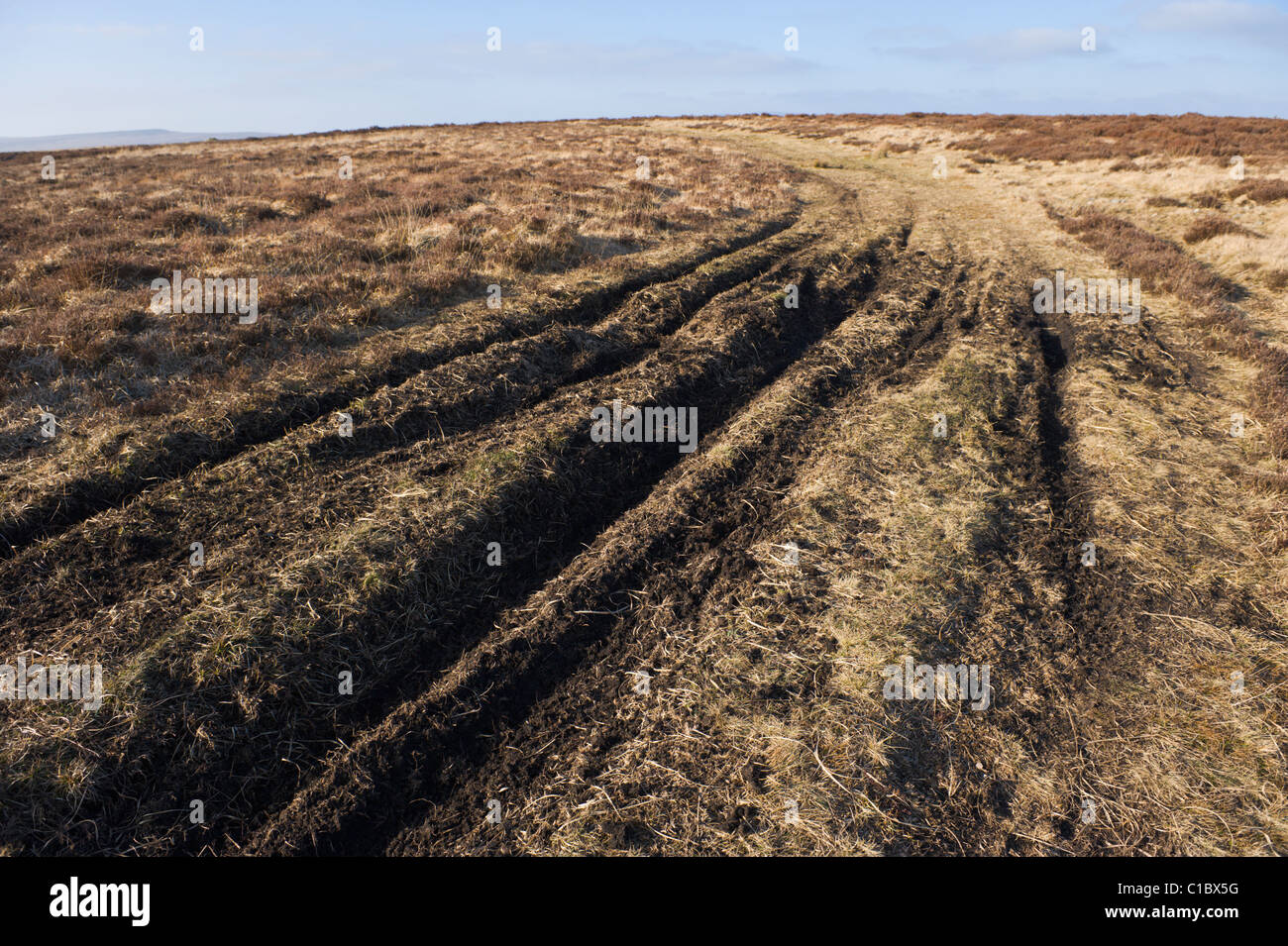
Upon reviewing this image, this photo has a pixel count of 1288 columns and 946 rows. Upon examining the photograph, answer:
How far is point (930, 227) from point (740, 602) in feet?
59.9

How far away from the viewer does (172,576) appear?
5.88 meters

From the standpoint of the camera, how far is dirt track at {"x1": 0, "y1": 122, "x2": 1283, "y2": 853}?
4.37m

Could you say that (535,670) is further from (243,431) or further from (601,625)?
(243,431)

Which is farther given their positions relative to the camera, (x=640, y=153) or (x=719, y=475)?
(x=640, y=153)

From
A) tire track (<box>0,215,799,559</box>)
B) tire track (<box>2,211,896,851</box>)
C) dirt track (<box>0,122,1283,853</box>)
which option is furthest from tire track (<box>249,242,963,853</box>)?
tire track (<box>0,215,799,559</box>)

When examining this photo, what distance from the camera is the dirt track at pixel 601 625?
4367 millimetres

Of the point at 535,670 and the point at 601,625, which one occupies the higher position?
the point at 601,625

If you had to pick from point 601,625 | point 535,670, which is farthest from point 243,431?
point 601,625

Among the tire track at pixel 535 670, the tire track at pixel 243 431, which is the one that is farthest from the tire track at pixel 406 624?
the tire track at pixel 243 431

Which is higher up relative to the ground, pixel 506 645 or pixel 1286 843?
pixel 506 645

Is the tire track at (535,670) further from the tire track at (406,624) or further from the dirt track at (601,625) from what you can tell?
the tire track at (406,624)

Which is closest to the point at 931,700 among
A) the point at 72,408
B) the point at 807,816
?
the point at 807,816

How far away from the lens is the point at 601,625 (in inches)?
228
